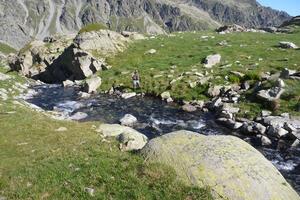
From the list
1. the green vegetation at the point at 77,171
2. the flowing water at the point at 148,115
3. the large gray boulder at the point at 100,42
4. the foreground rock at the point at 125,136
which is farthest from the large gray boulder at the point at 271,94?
the large gray boulder at the point at 100,42

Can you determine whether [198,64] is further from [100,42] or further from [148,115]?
[100,42]

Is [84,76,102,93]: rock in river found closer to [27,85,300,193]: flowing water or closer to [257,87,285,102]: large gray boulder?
[27,85,300,193]: flowing water

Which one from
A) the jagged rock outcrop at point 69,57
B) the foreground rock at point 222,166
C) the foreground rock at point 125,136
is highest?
the foreground rock at point 222,166

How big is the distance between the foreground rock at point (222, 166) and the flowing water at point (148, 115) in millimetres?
5226

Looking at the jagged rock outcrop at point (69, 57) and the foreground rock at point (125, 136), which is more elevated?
the foreground rock at point (125, 136)

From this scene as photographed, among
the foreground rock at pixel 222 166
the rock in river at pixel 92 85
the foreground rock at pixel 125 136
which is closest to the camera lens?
the foreground rock at pixel 222 166

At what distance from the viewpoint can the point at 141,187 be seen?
17484 mm

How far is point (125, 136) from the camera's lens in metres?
24.8

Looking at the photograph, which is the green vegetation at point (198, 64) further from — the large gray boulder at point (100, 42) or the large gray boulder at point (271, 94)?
the large gray boulder at point (100, 42)

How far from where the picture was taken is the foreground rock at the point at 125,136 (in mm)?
23609

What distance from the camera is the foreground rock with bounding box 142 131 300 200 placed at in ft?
55.4

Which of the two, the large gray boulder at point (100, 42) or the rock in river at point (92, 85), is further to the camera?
the large gray boulder at point (100, 42)

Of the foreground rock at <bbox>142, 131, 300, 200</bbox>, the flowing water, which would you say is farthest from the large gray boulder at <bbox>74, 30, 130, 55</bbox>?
the foreground rock at <bbox>142, 131, 300, 200</bbox>

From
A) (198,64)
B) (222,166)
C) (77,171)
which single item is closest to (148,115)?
(198,64)
